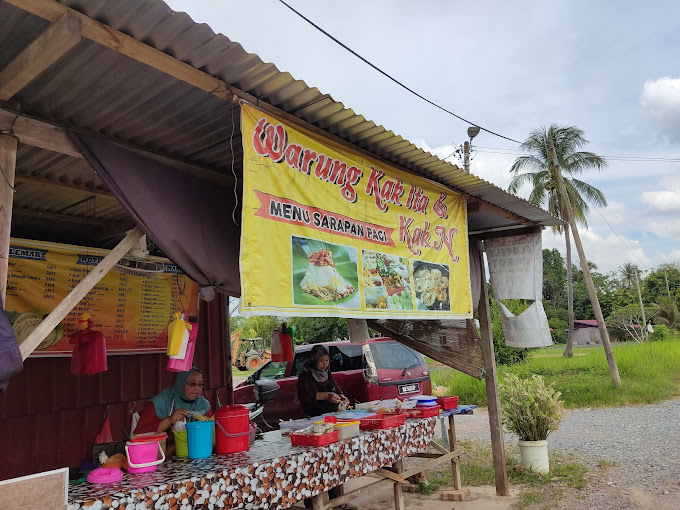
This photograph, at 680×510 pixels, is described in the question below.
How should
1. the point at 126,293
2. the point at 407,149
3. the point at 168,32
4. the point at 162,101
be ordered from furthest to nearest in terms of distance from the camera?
the point at 126,293 → the point at 407,149 → the point at 162,101 → the point at 168,32

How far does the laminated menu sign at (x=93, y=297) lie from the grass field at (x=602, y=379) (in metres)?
9.66

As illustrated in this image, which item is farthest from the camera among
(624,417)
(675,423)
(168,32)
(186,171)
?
(624,417)

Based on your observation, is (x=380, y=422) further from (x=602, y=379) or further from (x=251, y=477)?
Answer: (x=602, y=379)

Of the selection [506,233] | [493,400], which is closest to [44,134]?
[506,233]

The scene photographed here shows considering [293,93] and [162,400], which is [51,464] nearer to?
[162,400]

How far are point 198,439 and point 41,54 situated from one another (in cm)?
251

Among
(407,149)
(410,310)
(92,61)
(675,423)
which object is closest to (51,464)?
(410,310)

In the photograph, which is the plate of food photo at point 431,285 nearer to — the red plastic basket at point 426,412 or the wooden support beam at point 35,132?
the red plastic basket at point 426,412

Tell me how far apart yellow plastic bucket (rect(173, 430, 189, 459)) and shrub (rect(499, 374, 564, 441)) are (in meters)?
4.66

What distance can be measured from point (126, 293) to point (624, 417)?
11640 millimetres

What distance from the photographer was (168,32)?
2.34m

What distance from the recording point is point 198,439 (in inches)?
137

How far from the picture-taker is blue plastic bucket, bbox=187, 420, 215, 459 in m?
3.48

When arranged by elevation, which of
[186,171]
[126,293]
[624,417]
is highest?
[186,171]
